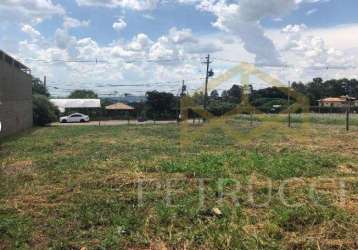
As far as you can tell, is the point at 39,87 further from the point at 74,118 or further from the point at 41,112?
the point at 41,112

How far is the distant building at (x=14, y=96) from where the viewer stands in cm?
2261

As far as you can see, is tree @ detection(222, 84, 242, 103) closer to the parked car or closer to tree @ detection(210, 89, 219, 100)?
tree @ detection(210, 89, 219, 100)

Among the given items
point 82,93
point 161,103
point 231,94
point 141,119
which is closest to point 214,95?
point 231,94

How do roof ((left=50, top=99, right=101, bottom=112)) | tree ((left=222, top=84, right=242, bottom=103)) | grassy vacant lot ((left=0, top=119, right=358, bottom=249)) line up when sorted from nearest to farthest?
grassy vacant lot ((left=0, top=119, right=358, bottom=249)), roof ((left=50, top=99, right=101, bottom=112)), tree ((left=222, top=84, right=242, bottom=103))

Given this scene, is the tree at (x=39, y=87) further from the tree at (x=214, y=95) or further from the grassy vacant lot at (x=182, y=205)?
the grassy vacant lot at (x=182, y=205)

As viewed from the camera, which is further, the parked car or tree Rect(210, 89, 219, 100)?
tree Rect(210, 89, 219, 100)

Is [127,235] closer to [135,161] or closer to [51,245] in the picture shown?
[51,245]

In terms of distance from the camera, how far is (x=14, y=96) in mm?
26391

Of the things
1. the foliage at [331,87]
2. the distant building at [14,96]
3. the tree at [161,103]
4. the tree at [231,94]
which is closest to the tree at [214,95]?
the tree at [231,94]

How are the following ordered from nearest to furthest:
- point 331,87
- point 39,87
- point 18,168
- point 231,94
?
point 18,168, point 39,87, point 231,94, point 331,87

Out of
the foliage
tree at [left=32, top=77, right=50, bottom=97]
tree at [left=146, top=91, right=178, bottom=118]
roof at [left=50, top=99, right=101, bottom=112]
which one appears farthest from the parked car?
the foliage

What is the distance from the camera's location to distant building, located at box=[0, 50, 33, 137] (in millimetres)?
22609

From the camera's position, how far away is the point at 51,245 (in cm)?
481

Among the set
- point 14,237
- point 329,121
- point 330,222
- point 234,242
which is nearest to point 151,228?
point 234,242
